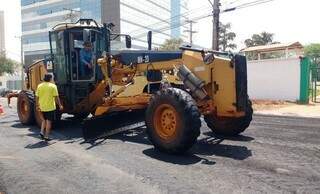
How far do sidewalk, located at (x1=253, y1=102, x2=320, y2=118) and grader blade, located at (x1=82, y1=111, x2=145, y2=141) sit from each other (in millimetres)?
8401

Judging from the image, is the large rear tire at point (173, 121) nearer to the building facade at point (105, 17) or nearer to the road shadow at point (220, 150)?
the road shadow at point (220, 150)

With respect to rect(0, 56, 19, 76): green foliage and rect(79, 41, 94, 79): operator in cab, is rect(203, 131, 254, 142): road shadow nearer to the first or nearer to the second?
rect(79, 41, 94, 79): operator in cab

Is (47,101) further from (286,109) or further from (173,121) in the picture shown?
(286,109)

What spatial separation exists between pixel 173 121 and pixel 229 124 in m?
1.99

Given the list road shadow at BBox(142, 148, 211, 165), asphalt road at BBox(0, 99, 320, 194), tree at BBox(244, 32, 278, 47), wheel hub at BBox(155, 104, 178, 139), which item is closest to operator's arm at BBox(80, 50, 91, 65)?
asphalt road at BBox(0, 99, 320, 194)

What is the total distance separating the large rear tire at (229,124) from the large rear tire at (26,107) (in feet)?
18.8

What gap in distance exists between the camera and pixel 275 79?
22.8 metres

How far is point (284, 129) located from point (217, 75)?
377 cm

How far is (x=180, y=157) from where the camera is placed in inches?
309

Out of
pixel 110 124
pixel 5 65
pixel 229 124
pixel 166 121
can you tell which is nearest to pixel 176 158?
pixel 166 121

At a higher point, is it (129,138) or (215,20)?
(215,20)

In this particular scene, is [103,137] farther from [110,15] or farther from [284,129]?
[110,15]

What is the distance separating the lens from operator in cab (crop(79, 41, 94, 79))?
470 inches

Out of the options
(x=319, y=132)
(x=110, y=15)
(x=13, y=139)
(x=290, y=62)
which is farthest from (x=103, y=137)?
(x=110, y=15)
